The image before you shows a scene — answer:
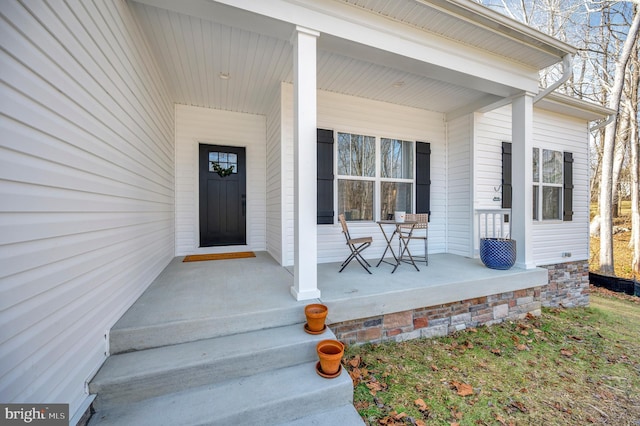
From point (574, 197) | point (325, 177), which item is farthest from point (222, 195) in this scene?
point (574, 197)

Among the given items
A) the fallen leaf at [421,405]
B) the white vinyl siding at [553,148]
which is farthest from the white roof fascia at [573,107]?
the fallen leaf at [421,405]

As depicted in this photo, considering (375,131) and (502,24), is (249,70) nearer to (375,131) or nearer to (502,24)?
(375,131)

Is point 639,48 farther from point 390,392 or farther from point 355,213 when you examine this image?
point 390,392

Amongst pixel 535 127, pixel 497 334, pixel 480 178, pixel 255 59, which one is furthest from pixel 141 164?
pixel 535 127

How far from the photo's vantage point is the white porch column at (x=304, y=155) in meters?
2.30

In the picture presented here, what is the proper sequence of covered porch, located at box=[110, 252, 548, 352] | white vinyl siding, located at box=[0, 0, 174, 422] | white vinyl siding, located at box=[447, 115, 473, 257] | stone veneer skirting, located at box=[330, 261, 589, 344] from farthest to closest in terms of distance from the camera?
white vinyl siding, located at box=[447, 115, 473, 257]
stone veneer skirting, located at box=[330, 261, 589, 344]
covered porch, located at box=[110, 252, 548, 352]
white vinyl siding, located at box=[0, 0, 174, 422]

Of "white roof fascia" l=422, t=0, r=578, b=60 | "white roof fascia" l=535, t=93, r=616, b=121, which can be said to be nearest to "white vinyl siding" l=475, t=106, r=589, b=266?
"white roof fascia" l=535, t=93, r=616, b=121

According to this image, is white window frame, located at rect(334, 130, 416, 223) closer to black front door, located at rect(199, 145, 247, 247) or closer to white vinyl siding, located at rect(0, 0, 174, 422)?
black front door, located at rect(199, 145, 247, 247)

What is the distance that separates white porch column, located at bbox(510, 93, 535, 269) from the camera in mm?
3619

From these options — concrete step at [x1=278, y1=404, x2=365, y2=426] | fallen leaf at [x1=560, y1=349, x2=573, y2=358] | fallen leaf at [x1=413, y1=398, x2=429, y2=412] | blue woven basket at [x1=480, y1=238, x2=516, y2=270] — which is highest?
blue woven basket at [x1=480, y1=238, x2=516, y2=270]

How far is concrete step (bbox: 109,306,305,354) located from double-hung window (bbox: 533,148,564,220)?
5.73 m

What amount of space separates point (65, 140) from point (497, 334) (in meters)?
4.36

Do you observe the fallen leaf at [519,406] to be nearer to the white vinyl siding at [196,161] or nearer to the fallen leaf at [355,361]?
the fallen leaf at [355,361]

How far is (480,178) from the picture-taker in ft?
14.7
